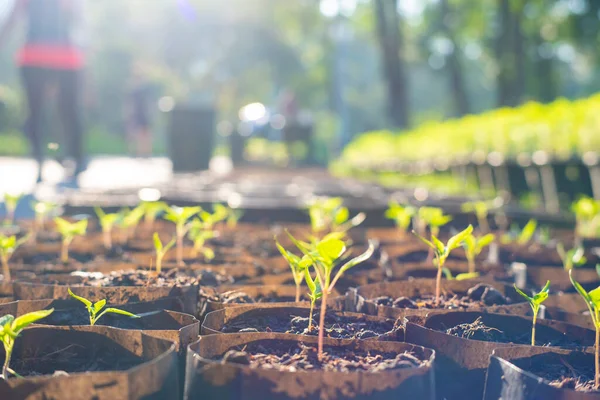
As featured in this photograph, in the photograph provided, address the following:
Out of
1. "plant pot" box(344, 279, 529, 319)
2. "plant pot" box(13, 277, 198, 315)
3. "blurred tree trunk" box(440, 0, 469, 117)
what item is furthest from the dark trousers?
"blurred tree trunk" box(440, 0, 469, 117)

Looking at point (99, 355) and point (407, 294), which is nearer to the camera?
point (99, 355)

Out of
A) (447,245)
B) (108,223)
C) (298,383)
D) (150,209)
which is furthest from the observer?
(150,209)

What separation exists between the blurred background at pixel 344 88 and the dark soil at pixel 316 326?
3142 millimetres

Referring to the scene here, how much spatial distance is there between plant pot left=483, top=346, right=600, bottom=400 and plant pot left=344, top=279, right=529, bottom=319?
35 cm

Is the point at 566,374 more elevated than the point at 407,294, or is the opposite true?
the point at 407,294

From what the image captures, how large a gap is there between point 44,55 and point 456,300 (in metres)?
8.29

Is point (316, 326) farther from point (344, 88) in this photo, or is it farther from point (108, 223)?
point (344, 88)

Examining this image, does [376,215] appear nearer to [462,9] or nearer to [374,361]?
[374,361]

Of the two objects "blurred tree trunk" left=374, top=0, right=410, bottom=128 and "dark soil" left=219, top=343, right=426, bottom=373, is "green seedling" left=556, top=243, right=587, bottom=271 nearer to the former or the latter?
"dark soil" left=219, top=343, right=426, bottom=373

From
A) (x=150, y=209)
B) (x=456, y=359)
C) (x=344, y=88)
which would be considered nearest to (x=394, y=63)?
(x=344, y=88)

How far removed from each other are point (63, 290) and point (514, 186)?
285 inches

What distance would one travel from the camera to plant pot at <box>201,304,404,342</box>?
6.36 ft

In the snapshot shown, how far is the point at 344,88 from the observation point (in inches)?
1355

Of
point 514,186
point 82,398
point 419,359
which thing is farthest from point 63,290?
point 514,186
